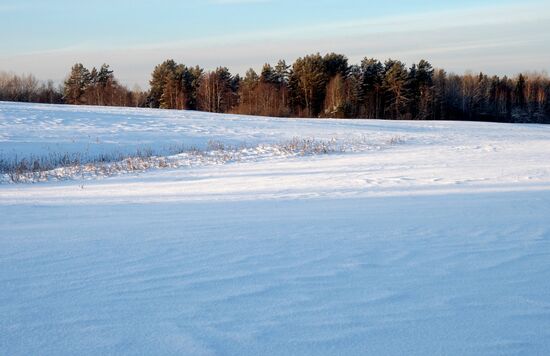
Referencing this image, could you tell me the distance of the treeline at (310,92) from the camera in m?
55.9

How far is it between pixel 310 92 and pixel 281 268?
54398mm

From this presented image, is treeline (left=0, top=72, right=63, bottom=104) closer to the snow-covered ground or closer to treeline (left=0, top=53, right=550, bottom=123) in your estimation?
treeline (left=0, top=53, right=550, bottom=123)

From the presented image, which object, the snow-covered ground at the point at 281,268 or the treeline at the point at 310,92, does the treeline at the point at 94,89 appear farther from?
the snow-covered ground at the point at 281,268

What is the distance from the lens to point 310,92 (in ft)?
189

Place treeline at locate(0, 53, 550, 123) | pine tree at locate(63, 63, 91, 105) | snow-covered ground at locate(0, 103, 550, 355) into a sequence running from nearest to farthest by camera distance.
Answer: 1. snow-covered ground at locate(0, 103, 550, 355)
2. treeline at locate(0, 53, 550, 123)
3. pine tree at locate(63, 63, 91, 105)

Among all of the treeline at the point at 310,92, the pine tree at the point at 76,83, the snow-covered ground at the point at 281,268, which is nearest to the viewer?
the snow-covered ground at the point at 281,268

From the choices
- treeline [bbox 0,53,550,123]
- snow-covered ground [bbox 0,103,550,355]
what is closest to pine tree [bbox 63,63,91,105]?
treeline [bbox 0,53,550,123]

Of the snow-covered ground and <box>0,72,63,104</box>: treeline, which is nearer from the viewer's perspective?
the snow-covered ground

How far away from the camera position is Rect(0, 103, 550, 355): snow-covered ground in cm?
289

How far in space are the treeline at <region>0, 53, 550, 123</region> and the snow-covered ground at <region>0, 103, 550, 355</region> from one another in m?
42.8

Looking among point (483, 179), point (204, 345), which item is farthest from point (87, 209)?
point (483, 179)

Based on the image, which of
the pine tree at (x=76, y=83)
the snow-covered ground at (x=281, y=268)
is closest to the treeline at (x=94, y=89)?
the pine tree at (x=76, y=83)

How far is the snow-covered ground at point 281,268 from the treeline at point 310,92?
4277 cm

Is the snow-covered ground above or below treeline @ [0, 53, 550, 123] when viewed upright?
below
